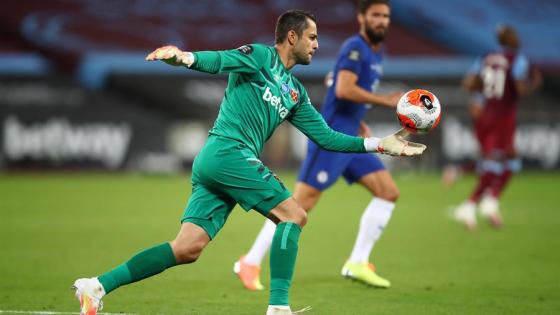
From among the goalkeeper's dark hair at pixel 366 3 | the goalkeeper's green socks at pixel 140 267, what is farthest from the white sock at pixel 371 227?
the goalkeeper's green socks at pixel 140 267

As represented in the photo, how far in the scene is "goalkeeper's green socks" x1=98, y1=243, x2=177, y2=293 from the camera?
19.4 feet

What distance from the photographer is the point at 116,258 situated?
977 cm

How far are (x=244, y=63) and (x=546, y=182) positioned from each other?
15703 mm

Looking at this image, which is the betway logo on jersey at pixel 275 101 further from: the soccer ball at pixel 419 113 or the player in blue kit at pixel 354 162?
the player in blue kit at pixel 354 162

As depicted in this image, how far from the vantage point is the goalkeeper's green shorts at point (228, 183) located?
5.97m

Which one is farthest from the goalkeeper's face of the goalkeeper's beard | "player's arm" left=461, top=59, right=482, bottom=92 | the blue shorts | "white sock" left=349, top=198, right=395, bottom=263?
"player's arm" left=461, top=59, right=482, bottom=92

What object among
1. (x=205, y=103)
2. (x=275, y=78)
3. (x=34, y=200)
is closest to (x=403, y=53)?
(x=205, y=103)

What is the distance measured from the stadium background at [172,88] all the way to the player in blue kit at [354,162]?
7.99 m

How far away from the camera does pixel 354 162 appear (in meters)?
8.44

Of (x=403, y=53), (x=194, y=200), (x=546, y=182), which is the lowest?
(x=194, y=200)

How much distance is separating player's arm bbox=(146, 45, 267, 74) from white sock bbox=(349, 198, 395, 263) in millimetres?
2810

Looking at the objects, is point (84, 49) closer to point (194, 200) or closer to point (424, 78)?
point (424, 78)

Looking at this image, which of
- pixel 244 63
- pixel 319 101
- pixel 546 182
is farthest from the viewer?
pixel 319 101

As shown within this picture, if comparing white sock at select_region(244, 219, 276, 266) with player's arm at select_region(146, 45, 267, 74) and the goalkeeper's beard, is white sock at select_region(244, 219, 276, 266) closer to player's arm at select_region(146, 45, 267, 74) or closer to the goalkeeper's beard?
the goalkeeper's beard
